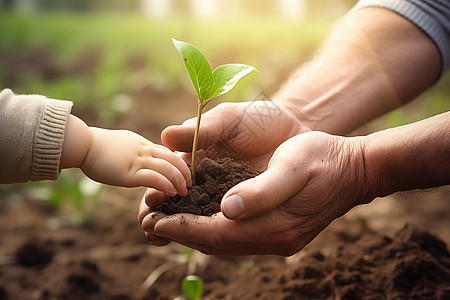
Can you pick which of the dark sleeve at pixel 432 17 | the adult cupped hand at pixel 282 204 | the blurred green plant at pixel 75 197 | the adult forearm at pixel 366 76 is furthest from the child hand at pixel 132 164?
the blurred green plant at pixel 75 197

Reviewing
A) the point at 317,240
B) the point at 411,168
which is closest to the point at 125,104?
the point at 317,240

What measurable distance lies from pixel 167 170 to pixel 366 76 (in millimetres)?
1128

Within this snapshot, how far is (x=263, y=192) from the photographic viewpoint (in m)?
1.33

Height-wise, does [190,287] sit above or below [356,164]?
below

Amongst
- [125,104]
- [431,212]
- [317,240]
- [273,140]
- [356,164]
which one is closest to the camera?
[356,164]

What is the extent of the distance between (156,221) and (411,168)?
0.80 meters

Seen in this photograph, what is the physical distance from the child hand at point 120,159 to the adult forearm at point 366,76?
753 millimetres

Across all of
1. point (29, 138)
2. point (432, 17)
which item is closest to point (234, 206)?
point (29, 138)

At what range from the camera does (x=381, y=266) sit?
5.82 feet

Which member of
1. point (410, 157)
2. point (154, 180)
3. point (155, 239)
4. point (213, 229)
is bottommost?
point (155, 239)

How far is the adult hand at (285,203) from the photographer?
137cm

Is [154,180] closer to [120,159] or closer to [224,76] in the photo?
[120,159]

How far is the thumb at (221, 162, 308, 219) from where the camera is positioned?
4.33 feet

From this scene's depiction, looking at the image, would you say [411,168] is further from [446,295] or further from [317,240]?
[317,240]
